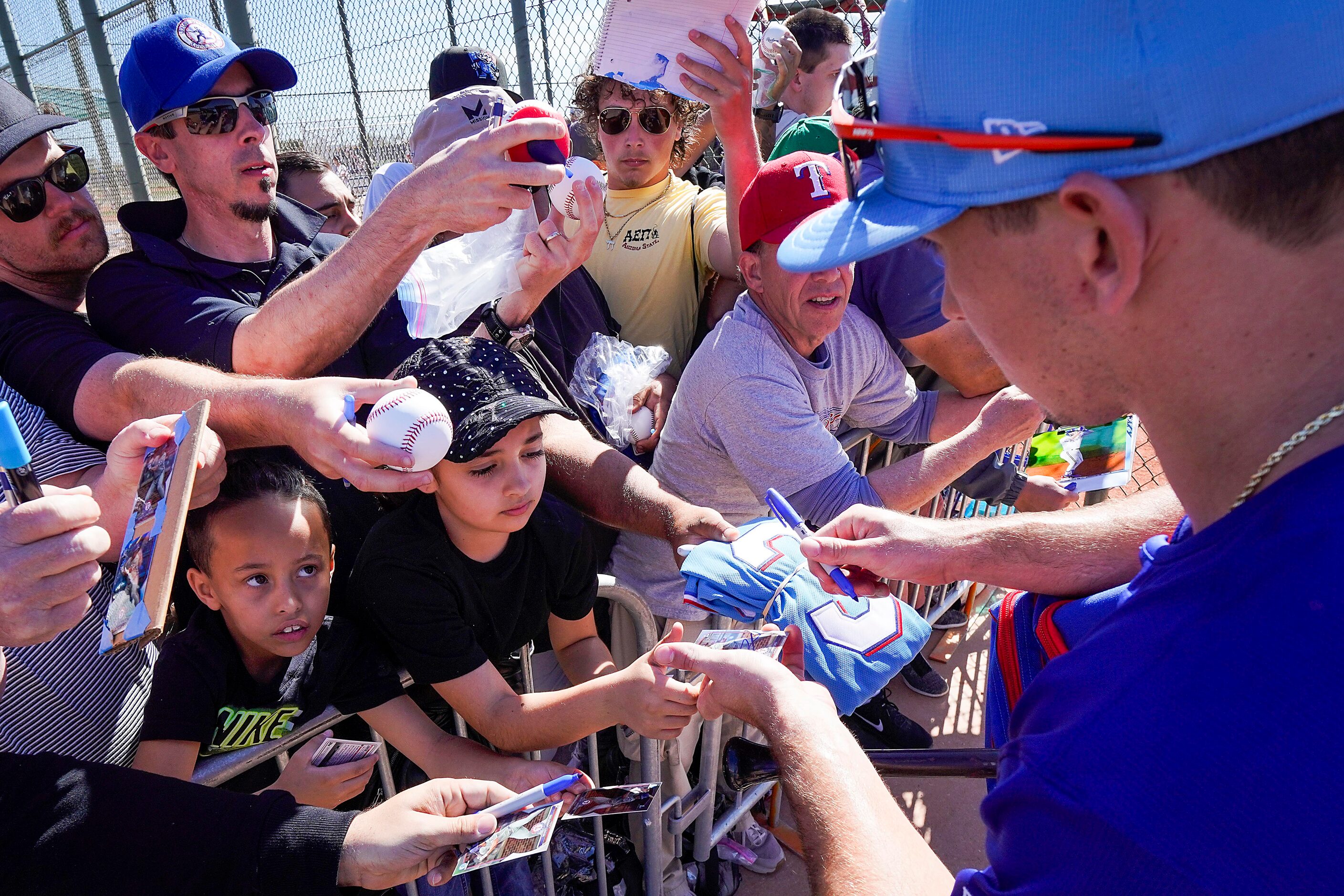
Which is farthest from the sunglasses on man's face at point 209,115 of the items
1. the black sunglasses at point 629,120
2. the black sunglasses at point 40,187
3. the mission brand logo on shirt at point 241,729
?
the mission brand logo on shirt at point 241,729

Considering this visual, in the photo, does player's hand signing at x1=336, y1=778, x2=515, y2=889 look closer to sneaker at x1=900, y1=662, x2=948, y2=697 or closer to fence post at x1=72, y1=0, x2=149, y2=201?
sneaker at x1=900, y1=662, x2=948, y2=697

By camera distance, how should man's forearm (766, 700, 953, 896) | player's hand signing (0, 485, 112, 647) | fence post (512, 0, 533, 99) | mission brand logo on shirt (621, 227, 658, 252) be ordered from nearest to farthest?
man's forearm (766, 700, 953, 896), player's hand signing (0, 485, 112, 647), mission brand logo on shirt (621, 227, 658, 252), fence post (512, 0, 533, 99)

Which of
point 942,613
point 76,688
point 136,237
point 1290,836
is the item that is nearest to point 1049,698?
point 1290,836

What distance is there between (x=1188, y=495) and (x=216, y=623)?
6.45ft

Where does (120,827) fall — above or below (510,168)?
below

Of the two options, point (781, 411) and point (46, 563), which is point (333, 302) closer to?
point (46, 563)

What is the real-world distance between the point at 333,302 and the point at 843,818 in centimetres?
176

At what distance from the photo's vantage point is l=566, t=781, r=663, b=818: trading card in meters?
1.75

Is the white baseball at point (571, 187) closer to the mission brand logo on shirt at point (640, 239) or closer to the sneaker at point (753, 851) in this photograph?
the mission brand logo on shirt at point (640, 239)

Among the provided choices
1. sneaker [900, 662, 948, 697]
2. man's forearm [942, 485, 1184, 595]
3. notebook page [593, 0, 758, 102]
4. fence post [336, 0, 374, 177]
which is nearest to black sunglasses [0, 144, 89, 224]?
notebook page [593, 0, 758, 102]

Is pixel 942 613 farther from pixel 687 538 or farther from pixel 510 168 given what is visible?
pixel 510 168

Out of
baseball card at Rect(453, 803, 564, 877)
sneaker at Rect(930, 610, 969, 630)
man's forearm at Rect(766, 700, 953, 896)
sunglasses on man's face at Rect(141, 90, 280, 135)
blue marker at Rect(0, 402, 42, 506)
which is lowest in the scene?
sneaker at Rect(930, 610, 969, 630)

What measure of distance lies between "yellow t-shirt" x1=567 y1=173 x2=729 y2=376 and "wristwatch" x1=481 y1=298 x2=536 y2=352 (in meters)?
0.93

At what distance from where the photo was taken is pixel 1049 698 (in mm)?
976
